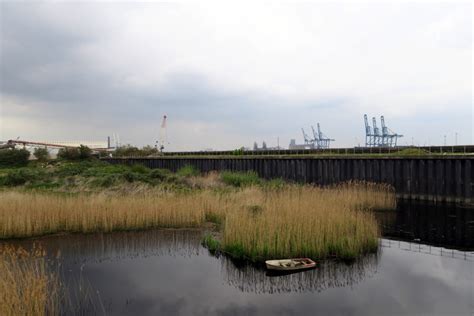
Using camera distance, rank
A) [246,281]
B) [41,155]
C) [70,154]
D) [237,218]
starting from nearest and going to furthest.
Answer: [246,281] → [237,218] → [70,154] → [41,155]

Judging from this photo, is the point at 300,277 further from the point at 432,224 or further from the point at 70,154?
the point at 70,154

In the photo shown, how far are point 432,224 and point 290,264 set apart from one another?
30.8 ft

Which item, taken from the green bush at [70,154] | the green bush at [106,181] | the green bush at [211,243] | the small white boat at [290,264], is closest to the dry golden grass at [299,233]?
the green bush at [211,243]

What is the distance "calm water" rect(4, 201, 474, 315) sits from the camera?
750 centimetres

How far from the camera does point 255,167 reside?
31.0 metres

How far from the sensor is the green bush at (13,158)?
5116 cm

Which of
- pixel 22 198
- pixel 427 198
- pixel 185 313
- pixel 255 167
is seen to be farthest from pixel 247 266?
pixel 255 167

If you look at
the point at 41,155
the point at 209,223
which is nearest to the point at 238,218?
the point at 209,223

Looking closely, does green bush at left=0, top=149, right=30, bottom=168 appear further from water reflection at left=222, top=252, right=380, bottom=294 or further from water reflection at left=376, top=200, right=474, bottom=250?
water reflection at left=222, top=252, right=380, bottom=294

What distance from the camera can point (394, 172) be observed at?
22.8 m

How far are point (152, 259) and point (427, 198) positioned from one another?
56.0ft

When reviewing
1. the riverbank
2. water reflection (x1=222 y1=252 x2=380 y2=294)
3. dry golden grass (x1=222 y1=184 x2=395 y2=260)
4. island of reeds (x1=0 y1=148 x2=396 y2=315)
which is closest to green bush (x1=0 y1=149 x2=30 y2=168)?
the riverbank

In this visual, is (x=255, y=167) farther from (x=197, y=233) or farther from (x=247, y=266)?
(x=247, y=266)

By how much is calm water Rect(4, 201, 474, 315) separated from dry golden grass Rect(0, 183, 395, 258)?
0.62 metres
